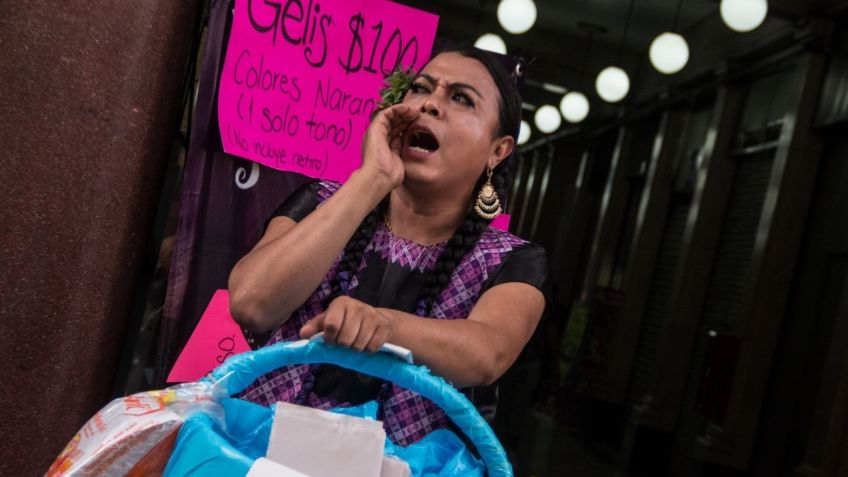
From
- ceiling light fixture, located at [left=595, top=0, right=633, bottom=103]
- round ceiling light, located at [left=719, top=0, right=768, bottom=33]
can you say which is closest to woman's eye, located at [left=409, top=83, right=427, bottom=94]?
round ceiling light, located at [left=719, top=0, right=768, bottom=33]

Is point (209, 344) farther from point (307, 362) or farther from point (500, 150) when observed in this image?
point (307, 362)

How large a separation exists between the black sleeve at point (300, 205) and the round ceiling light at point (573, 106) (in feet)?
17.6

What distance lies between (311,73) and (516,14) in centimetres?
361

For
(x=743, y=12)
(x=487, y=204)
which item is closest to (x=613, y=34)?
(x=743, y=12)

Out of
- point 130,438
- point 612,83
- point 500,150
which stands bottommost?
point 130,438

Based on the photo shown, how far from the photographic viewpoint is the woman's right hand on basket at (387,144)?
149 cm

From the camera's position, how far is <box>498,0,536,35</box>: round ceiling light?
18.1 feet

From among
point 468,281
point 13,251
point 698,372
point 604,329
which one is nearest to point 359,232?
point 468,281

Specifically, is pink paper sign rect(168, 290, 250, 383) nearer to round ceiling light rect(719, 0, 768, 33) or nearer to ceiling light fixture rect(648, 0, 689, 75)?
round ceiling light rect(719, 0, 768, 33)

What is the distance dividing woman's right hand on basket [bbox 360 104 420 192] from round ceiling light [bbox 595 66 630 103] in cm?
540

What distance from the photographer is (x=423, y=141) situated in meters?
1.64

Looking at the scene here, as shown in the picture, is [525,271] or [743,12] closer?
[525,271]

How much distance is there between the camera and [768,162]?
6676 millimetres

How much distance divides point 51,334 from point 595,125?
6.56 metres
